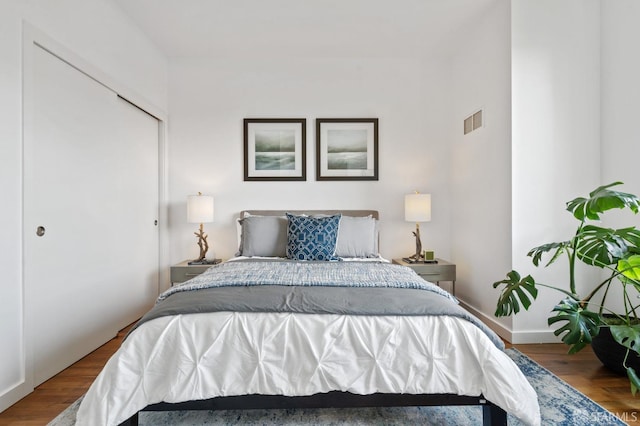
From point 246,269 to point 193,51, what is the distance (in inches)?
109

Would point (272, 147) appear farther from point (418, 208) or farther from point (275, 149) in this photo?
point (418, 208)

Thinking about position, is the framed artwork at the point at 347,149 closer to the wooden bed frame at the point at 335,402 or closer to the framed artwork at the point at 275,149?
the framed artwork at the point at 275,149

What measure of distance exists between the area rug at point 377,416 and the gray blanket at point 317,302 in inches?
20.5

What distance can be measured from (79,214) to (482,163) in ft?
11.5

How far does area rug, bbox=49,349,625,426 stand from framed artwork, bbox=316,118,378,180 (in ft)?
8.50

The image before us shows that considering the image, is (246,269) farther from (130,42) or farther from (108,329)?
(130,42)

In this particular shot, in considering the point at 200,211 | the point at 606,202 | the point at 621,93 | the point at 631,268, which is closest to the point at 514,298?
the point at 631,268

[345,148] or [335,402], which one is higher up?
[345,148]

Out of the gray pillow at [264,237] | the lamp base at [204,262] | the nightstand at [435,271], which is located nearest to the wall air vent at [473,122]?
the nightstand at [435,271]

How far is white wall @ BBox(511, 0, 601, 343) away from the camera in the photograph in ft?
9.16

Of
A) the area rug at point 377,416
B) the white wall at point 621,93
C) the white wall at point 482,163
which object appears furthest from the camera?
the white wall at point 482,163

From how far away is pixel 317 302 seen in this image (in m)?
1.70

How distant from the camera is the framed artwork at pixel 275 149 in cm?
395

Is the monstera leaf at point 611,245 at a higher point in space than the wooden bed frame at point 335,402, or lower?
higher
